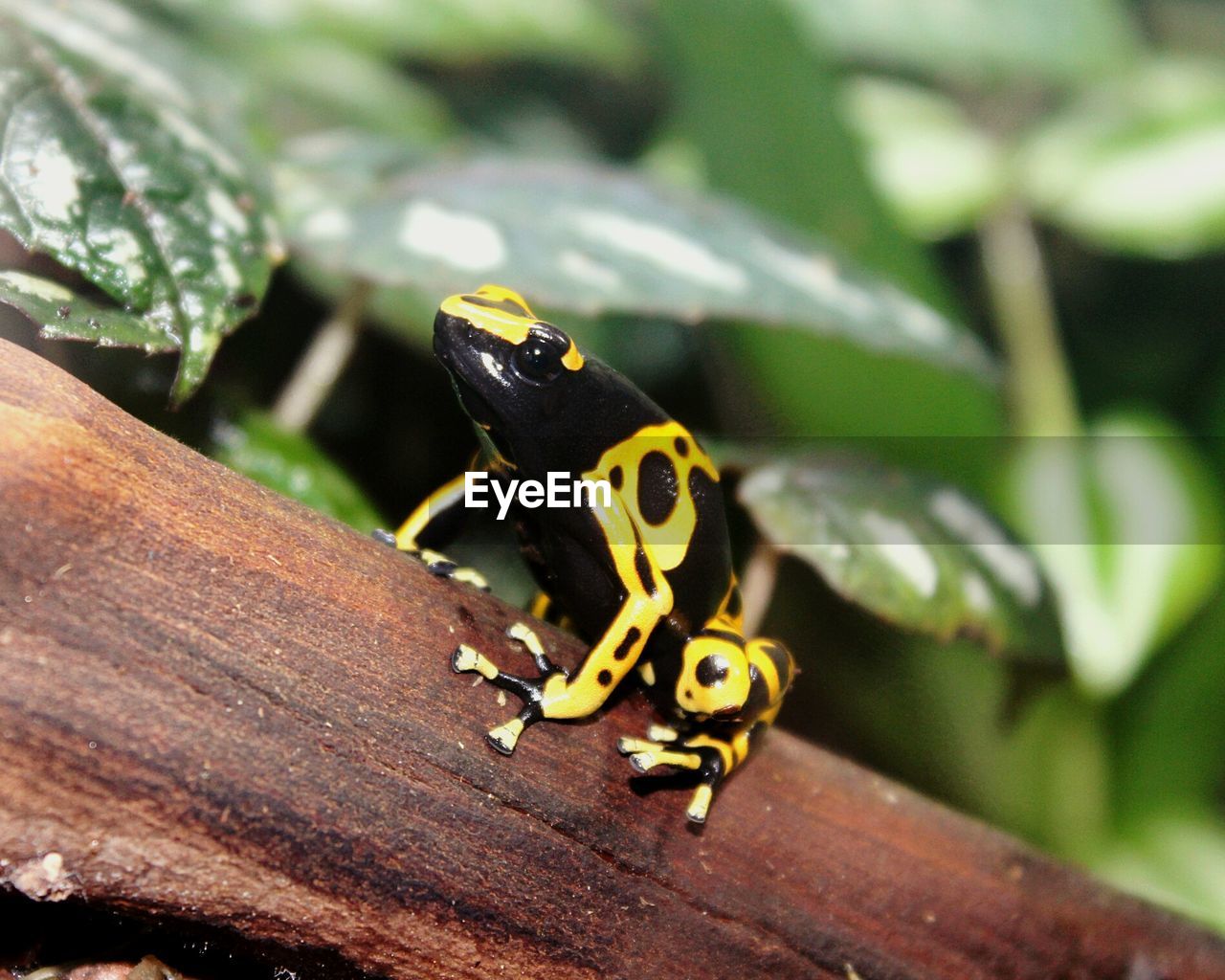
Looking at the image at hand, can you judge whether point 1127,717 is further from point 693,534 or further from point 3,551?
point 3,551

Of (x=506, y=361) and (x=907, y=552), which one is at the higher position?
(x=506, y=361)

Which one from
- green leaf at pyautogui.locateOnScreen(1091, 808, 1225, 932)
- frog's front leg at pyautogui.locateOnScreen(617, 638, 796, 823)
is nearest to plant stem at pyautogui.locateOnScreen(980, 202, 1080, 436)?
green leaf at pyautogui.locateOnScreen(1091, 808, 1225, 932)

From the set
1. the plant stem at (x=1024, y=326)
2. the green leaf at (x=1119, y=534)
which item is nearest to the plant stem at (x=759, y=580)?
the green leaf at (x=1119, y=534)

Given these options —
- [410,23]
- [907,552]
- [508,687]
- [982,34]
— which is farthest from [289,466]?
[982,34]

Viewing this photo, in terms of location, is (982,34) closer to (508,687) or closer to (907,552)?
(907,552)

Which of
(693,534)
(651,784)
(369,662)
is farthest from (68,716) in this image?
(693,534)

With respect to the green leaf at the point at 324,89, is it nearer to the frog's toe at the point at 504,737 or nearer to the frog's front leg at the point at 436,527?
A: the frog's front leg at the point at 436,527
